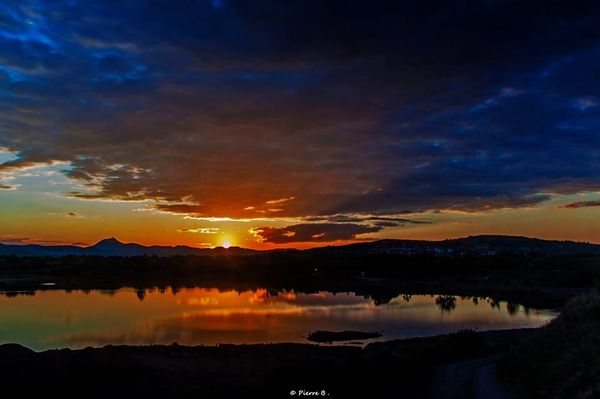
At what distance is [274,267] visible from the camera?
353ft

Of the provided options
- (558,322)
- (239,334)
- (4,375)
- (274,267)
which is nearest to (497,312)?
(239,334)

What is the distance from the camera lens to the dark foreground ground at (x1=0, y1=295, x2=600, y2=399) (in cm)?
1883

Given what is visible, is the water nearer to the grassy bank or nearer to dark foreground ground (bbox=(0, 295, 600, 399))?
dark foreground ground (bbox=(0, 295, 600, 399))

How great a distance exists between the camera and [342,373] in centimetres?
1969

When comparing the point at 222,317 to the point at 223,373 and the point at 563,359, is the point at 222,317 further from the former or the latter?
the point at 563,359

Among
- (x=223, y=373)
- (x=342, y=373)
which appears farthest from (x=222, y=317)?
(x=342, y=373)

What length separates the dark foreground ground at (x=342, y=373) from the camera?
18.8 m

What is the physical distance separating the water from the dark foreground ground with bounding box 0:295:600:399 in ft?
37.8

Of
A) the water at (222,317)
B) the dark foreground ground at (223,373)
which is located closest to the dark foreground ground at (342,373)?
the dark foreground ground at (223,373)

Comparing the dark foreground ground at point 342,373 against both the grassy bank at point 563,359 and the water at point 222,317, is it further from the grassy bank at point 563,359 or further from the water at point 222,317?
the water at point 222,317

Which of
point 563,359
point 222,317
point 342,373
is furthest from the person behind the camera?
point 222,317

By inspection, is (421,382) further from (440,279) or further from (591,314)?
(440,279)

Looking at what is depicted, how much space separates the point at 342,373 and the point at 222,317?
30137 millimetres

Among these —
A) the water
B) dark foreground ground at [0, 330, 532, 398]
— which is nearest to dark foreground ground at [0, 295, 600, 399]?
dark foreground ground at [0, 330, 532, 398]
